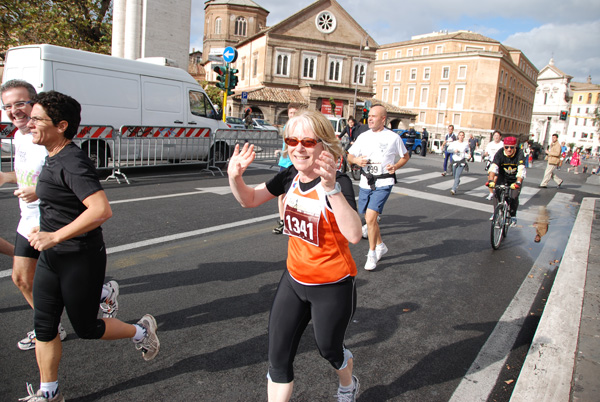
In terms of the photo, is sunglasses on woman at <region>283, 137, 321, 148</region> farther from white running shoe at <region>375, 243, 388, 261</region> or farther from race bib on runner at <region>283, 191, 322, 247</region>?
white running shoe at <region>375, 243, 388, 261</region>

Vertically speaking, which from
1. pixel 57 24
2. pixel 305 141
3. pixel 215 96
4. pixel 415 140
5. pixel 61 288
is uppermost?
pixel 57 24

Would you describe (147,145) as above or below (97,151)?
above

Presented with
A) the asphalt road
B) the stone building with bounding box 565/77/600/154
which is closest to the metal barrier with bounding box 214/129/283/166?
the asphalt road

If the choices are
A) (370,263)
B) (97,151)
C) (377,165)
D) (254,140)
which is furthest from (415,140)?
(370,263)

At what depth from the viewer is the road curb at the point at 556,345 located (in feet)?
9.30

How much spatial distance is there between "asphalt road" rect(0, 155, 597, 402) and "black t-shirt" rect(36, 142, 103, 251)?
3.23ft

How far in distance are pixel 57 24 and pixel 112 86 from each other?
16105 mm

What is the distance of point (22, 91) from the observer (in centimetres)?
304

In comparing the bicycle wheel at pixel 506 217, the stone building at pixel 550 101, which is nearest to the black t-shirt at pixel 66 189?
the bicycle wheel at pixel 506 217

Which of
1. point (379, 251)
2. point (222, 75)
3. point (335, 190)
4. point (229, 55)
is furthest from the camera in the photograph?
point (222, 75)

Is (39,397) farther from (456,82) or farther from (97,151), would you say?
(456,82)

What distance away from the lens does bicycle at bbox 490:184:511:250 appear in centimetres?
664

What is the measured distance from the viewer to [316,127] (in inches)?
85.6

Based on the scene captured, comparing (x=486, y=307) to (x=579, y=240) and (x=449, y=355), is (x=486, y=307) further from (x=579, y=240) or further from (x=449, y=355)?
(x=579, y=240)
